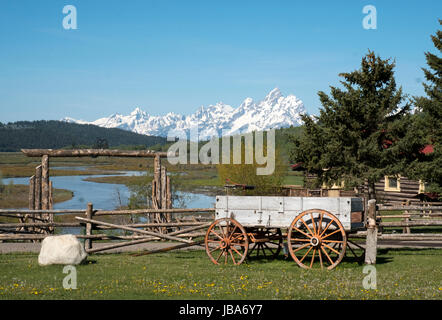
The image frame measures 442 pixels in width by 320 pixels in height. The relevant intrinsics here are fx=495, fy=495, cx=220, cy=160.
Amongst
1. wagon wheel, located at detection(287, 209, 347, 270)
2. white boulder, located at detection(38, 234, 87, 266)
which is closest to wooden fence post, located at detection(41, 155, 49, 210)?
white boulder, located at detection(38, 234, 87, 266)

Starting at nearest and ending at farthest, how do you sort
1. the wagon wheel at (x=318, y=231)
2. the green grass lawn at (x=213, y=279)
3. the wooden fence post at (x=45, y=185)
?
1. the green grass lawn at (x=213, y=279)
2. the wagon wheel at (x=318, y=231)
3. the wooden fence post at (x=45, y=185)

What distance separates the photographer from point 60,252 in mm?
12109

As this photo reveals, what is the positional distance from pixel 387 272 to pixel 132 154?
1188cm

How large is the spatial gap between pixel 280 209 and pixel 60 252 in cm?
548

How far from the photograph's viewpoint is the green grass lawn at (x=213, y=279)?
28.2 feet

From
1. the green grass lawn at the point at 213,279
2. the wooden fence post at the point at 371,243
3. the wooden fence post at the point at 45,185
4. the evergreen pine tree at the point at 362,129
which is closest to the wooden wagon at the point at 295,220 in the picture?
the wooden fence post at the point at 371,243

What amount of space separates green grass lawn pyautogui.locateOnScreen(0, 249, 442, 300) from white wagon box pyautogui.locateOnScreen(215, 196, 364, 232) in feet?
3.56

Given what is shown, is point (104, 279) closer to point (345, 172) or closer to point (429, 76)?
point (345, 172)

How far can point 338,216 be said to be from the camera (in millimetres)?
11609

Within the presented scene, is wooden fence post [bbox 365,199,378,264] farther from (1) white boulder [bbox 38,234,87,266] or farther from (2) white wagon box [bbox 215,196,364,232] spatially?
(1) white boulder [bbox 38,234,87,266]

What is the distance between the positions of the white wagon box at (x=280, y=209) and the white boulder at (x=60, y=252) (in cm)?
365

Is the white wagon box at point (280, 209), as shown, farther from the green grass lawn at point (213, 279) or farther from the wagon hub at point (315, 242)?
the green grass lawn at point (213, 279)

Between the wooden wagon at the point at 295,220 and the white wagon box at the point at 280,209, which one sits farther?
the white wagon box at the point at 280,209

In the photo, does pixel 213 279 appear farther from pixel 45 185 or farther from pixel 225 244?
pixel 45 185
